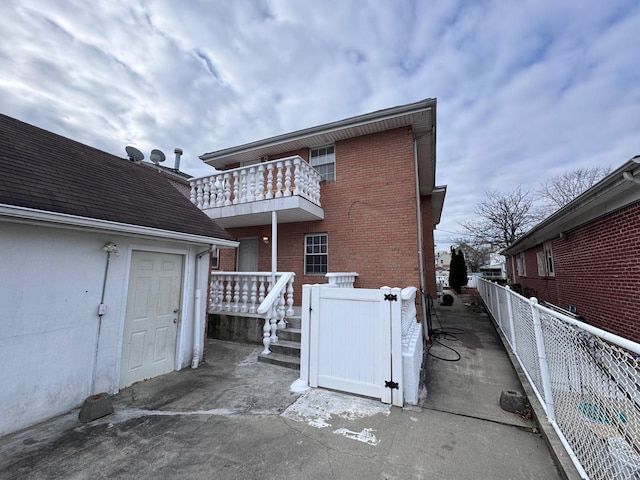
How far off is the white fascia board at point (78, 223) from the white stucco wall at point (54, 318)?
0.79 feet

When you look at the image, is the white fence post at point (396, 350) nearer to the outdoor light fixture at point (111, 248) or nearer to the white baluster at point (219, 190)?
the outdoor light fixture at point (111, 248)

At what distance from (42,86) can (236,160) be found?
18.2ft

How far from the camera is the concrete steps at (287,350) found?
5289mm

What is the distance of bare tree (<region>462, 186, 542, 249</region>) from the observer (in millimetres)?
22688

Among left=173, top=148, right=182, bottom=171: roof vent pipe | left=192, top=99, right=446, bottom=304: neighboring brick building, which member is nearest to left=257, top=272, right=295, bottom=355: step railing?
left=192, top=99, right=446, bottom=304: neighboring brick building

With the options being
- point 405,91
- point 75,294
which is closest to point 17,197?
point 75,294

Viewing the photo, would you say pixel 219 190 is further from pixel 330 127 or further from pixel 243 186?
pixel 330 127

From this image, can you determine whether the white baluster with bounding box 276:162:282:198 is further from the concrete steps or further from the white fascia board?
the concrete steps

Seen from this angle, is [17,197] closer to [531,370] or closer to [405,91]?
[531,370]

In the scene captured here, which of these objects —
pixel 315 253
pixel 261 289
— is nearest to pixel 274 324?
pixel 261 289

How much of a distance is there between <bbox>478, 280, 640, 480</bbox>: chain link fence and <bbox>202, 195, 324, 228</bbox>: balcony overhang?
579cm

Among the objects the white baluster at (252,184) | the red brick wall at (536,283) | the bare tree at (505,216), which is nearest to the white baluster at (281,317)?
the white baluster at (252,184)

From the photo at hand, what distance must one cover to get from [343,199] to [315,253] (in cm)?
209

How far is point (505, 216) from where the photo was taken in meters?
23.1
